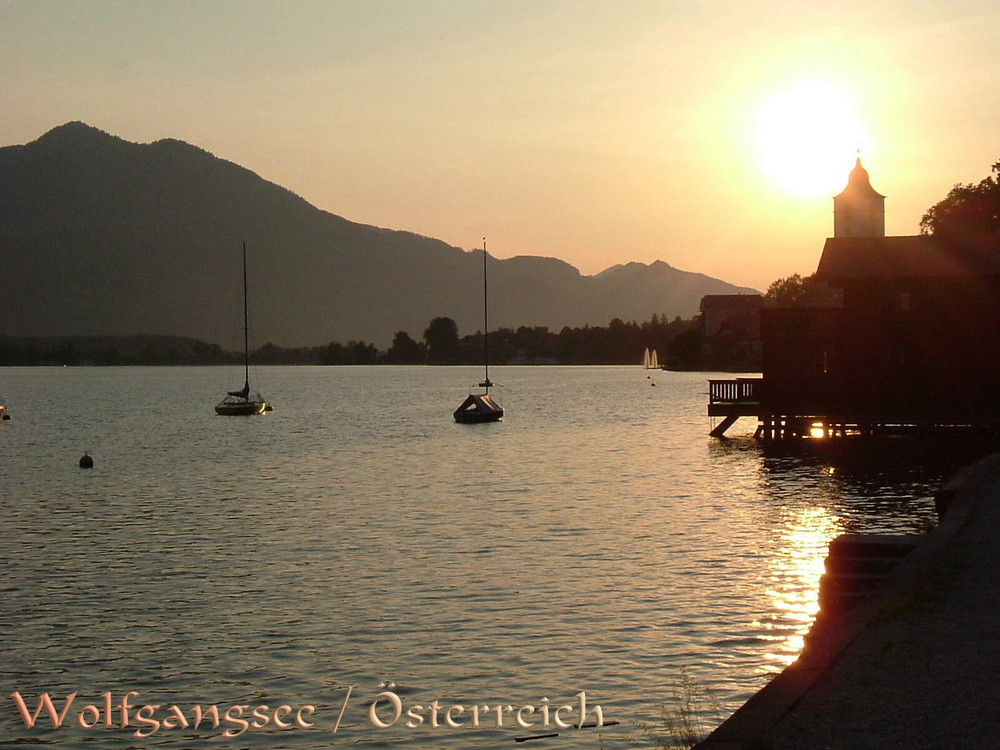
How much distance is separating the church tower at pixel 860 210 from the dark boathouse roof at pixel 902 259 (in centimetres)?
8009

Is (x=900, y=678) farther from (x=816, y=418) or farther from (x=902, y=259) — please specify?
(x=902, y=259)

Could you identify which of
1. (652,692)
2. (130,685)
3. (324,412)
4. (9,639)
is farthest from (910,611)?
(324,412)

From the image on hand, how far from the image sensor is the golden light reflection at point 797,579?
789 inches

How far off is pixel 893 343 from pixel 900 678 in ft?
158

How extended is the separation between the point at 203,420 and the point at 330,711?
327ft

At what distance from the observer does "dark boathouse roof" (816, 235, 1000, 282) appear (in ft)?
187

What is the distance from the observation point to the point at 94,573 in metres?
28.3

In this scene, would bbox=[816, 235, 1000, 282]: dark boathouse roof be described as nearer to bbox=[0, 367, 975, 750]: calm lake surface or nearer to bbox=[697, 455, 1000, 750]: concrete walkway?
bbox=[0, 367, 975, 750]: calm lake surface

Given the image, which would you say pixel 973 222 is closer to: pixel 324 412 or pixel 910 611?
pixel 324 412

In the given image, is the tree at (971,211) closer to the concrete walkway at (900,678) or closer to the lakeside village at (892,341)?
the lakeside village at (892,341)

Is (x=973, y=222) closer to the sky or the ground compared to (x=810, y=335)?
closer to the sky

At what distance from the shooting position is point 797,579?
25812 millimetres

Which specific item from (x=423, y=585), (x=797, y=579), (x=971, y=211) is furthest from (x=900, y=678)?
(x=971, y=211)

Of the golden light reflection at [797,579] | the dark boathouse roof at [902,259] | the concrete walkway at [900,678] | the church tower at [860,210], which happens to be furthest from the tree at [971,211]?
the concrete walkway at [900,678]
